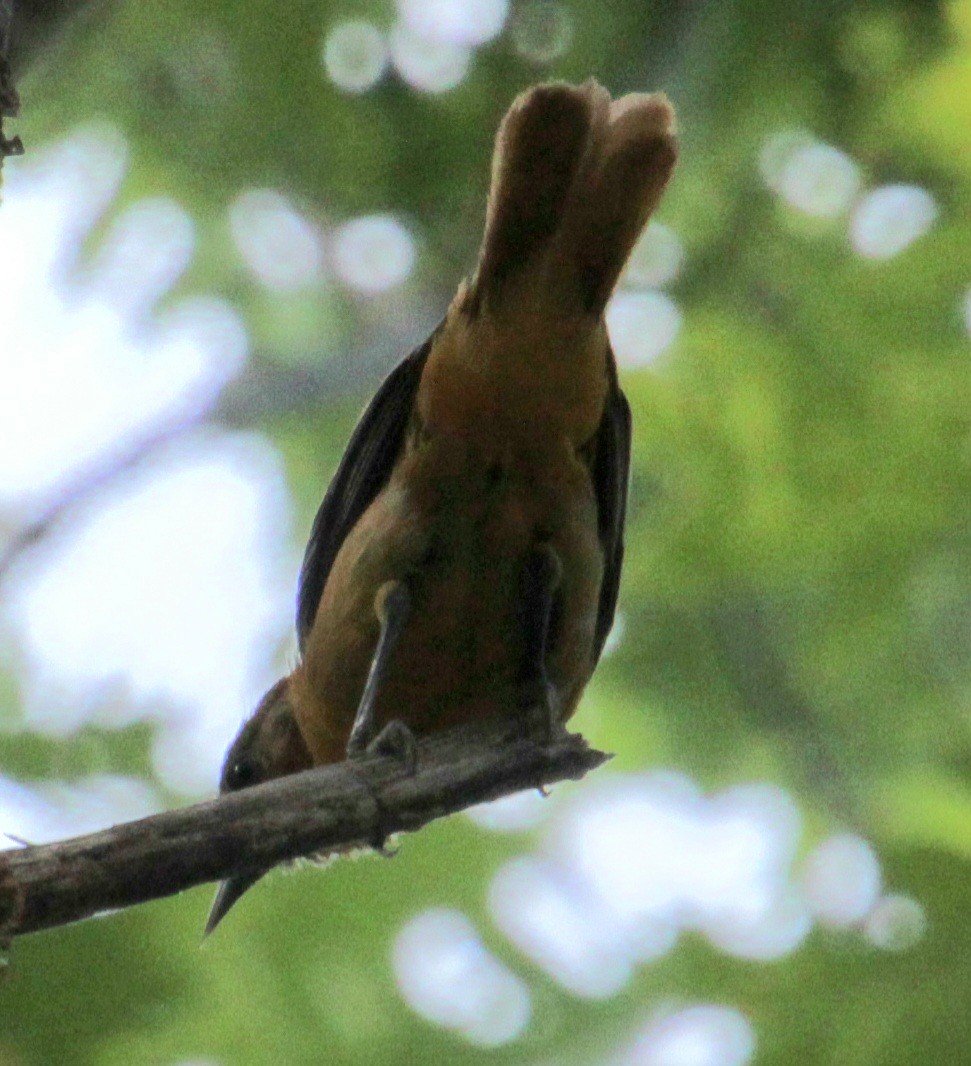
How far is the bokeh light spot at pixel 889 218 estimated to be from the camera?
21.7ft

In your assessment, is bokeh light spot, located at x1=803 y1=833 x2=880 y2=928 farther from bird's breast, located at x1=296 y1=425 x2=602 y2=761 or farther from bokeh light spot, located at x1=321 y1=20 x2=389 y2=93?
bokeh light spot, located at x1=321 y1=20 x2=389 y2=93

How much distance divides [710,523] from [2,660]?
3.52m

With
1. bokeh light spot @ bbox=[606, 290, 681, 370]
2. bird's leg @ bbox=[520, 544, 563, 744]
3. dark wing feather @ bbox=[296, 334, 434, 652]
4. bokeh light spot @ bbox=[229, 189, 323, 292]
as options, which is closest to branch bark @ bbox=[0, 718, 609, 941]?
bird's leg @ bbox=[520, 544, 563, 744]

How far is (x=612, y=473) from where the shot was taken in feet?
17.9

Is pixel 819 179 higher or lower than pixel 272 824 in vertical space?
higher

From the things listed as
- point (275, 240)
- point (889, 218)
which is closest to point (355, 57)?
point (275, 240)

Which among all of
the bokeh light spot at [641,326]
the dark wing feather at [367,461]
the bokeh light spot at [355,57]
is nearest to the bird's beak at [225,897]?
the dark wing feather at [367,461]

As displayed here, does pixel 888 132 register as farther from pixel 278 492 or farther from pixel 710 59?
pixel 278 492

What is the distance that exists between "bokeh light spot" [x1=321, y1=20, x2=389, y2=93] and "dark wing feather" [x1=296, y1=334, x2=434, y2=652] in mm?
2176

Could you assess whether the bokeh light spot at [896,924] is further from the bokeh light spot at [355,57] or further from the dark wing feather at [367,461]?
the bokeh light spot at [355,57]

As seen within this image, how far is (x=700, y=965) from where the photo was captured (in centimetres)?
607

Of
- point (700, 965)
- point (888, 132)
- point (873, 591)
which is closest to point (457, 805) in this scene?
point (700, 965)

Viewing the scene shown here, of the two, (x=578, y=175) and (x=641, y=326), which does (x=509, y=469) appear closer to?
(x=578, y=175)

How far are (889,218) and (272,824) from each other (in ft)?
14.3
